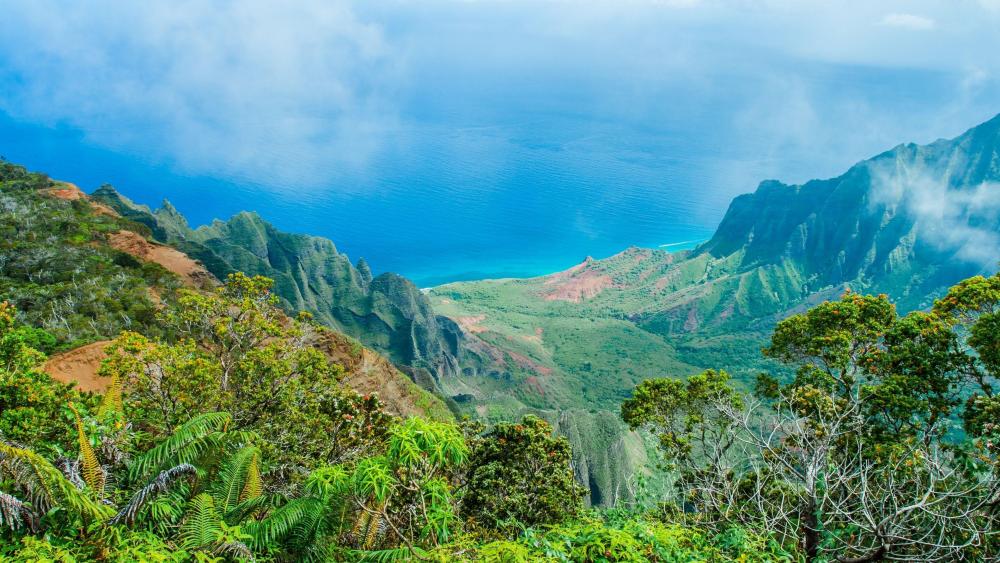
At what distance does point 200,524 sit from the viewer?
35.8 ft

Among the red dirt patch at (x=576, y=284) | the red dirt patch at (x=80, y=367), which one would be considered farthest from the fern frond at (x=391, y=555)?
the red dirt patch at (x=576, y=284)

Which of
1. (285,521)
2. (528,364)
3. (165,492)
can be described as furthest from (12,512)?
(528,364)

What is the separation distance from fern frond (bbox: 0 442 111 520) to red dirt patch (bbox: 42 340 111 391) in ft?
69.1

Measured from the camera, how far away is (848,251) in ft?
538

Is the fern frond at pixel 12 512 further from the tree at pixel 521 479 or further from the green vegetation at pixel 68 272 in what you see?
the green vegetation at pixel 68 272

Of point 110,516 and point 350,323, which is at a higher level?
point 350,323

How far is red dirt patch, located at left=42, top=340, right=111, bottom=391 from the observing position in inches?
1107

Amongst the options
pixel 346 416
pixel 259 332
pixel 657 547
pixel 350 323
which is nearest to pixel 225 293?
pixel 259 332

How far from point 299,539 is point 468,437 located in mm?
10490

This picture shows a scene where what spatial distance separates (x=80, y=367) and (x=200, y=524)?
78.9 feet

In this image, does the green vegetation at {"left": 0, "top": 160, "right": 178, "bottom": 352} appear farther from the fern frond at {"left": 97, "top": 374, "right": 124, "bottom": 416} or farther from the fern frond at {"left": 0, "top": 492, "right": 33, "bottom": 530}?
the fern frond at {"left": 0, "top": 492, "right": 33, "bottom": 530}

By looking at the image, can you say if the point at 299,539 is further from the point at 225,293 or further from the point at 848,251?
the point at 848,251

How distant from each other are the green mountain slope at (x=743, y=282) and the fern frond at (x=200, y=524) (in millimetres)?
79778

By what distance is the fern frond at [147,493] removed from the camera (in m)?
10.1
